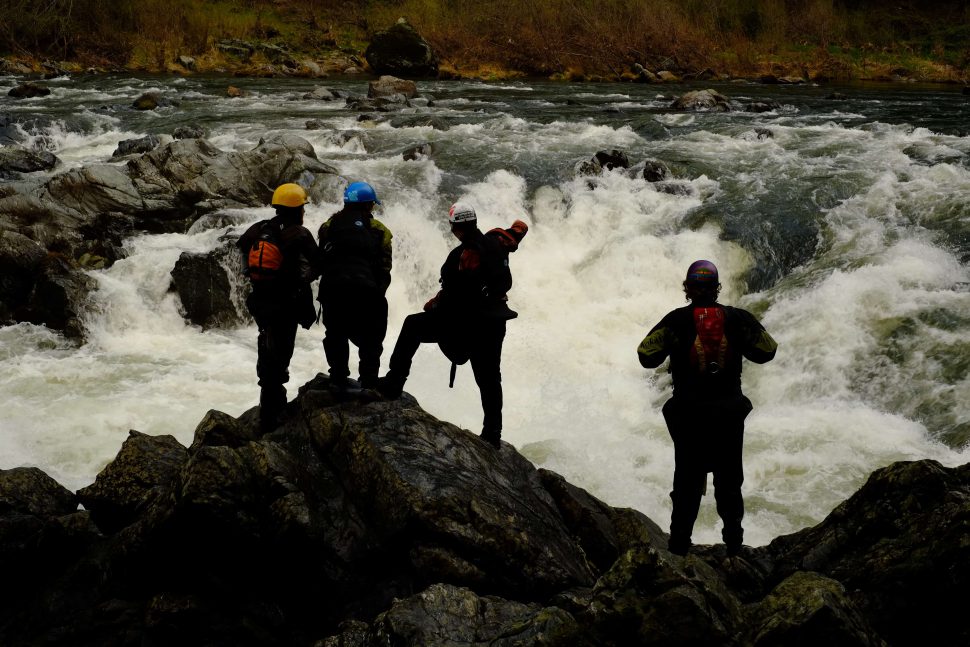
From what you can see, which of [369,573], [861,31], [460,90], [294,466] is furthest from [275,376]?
[861,31]

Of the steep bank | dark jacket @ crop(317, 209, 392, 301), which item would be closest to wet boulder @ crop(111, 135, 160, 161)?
dark jacket @ crop(317, 209, 392, 301)

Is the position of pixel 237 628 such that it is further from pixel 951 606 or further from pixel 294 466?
pixel 951 606

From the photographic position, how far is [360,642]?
14.6ft

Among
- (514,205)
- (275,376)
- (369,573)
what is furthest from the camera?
(514,205)

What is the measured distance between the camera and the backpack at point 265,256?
609 cm

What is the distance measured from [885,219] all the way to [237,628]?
1247 cm

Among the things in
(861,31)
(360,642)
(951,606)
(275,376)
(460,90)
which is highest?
(861,31)

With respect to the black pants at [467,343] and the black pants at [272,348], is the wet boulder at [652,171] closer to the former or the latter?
the black pants at [467,343]

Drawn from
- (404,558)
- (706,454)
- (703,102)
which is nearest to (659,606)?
(706,454)

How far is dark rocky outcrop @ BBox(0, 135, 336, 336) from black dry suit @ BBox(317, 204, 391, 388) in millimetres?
6950

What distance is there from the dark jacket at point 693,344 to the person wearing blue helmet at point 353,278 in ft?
7.67

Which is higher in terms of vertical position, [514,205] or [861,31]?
[861,31]

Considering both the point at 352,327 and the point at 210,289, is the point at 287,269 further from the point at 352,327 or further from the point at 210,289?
the point at 210,289

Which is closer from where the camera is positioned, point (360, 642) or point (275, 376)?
point (360, 642)
